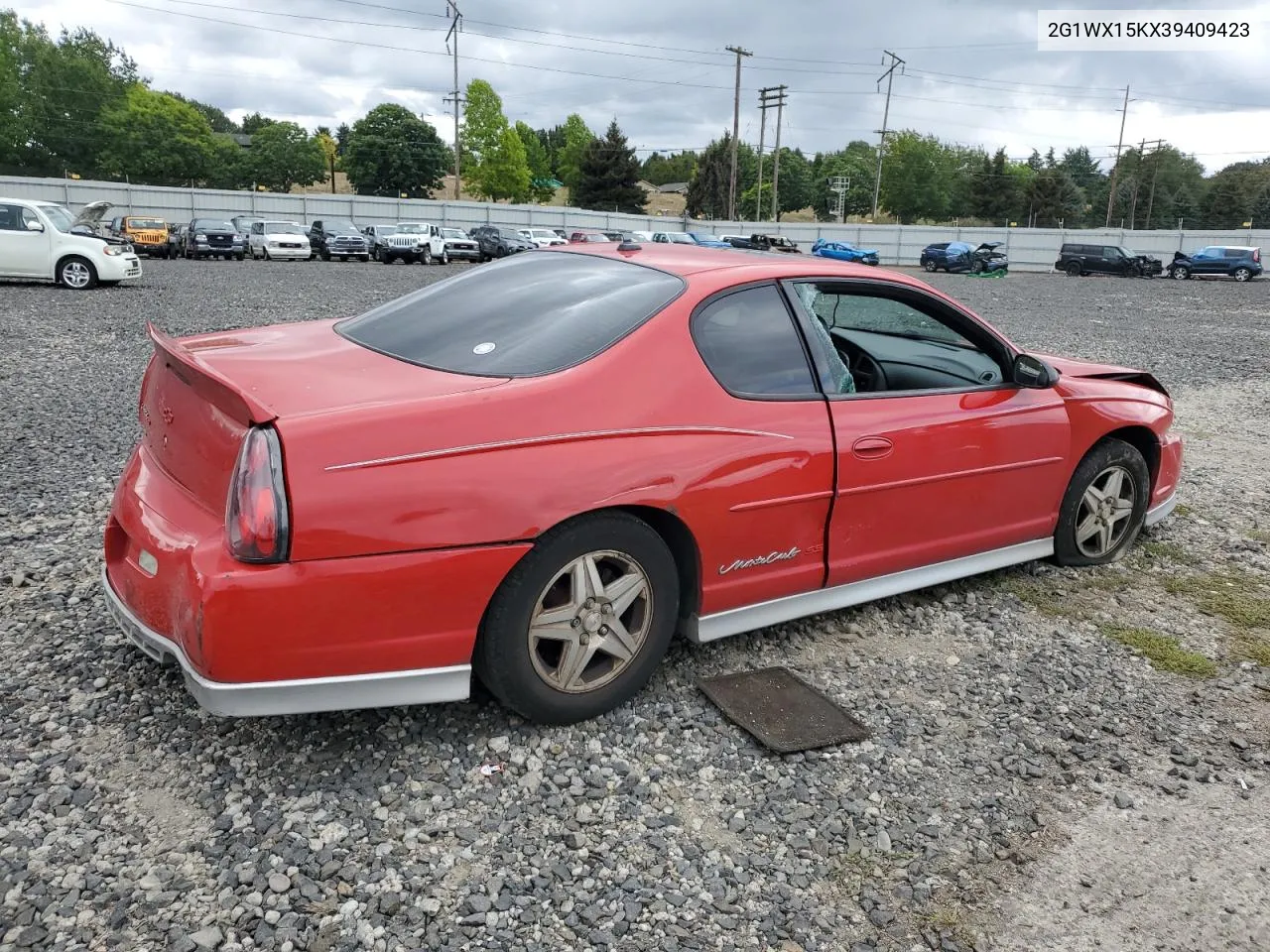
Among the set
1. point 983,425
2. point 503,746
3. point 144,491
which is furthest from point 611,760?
point 983,425

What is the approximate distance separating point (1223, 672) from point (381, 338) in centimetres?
349

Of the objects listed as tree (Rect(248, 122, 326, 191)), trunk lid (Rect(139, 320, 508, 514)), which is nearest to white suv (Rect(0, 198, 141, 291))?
trunk lid (Rect(139, 320, 508, 514))

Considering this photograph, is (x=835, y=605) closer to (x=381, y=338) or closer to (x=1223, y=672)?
(x=1223, y=672)

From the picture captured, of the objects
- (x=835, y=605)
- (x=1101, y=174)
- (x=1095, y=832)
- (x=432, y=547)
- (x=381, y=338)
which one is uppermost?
(x=1101, y=174)

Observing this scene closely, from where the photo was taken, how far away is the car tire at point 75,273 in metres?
15.7

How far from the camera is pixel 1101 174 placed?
404 feet

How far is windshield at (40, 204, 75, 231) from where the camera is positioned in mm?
15520

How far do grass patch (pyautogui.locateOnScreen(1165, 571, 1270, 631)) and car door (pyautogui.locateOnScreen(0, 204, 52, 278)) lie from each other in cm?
1701

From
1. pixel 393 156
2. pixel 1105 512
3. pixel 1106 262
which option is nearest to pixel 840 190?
pixel 393 156

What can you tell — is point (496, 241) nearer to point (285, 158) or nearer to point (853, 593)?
point (853, 593)

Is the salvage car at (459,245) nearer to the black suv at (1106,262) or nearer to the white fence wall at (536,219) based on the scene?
the white fence wall at (536,219)

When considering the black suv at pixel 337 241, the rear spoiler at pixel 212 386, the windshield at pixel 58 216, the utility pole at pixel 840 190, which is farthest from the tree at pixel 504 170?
the rear spoiler at pixel 212 386

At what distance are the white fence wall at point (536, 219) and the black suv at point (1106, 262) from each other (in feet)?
22.8

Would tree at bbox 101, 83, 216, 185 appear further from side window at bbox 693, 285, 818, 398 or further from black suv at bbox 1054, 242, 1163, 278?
side window at bbox 693, 285, 818, 398
